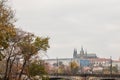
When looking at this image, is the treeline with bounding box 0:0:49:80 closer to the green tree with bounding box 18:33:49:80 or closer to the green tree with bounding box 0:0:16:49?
the green tree with bounding box 18:33:49:80

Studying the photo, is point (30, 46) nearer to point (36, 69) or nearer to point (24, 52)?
point (24, 52)

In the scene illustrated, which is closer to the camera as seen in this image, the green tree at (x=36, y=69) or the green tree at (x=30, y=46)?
the green tree at (x=30, y=46)

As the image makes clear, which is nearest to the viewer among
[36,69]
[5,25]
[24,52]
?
[5,25]

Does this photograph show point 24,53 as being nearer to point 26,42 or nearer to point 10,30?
point 26,42

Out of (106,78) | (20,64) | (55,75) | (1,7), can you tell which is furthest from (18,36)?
(55,75)

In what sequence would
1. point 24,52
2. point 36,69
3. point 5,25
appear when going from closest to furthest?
point 5,25
point 24,52
point 36,69

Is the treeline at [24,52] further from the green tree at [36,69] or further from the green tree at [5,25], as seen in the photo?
the green tree at [5,25]

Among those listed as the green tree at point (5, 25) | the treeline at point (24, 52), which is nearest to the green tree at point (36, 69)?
the treeline at point (24, 52)

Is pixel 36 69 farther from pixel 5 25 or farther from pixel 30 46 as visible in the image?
pixel 5 25

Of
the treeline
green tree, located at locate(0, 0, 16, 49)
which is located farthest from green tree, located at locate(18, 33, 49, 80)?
green tree, located at locate(0, 0, 16, 49)

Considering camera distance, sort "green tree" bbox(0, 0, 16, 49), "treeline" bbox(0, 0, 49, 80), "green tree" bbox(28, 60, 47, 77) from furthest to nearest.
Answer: "green tree" bbox(28, 60, 47, 77), "treeline" bbox(0, 0, 49, 80), "green tree" bbox(0, 0, 16, 49)

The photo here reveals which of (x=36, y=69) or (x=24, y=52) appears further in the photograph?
(x=36, y=69)

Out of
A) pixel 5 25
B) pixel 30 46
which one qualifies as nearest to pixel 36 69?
pixel 30 46

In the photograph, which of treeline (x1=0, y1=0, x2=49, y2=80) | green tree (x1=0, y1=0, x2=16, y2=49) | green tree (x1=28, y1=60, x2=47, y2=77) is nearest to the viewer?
green tree (x1=0, y1=0, x2=16, y2=49)
